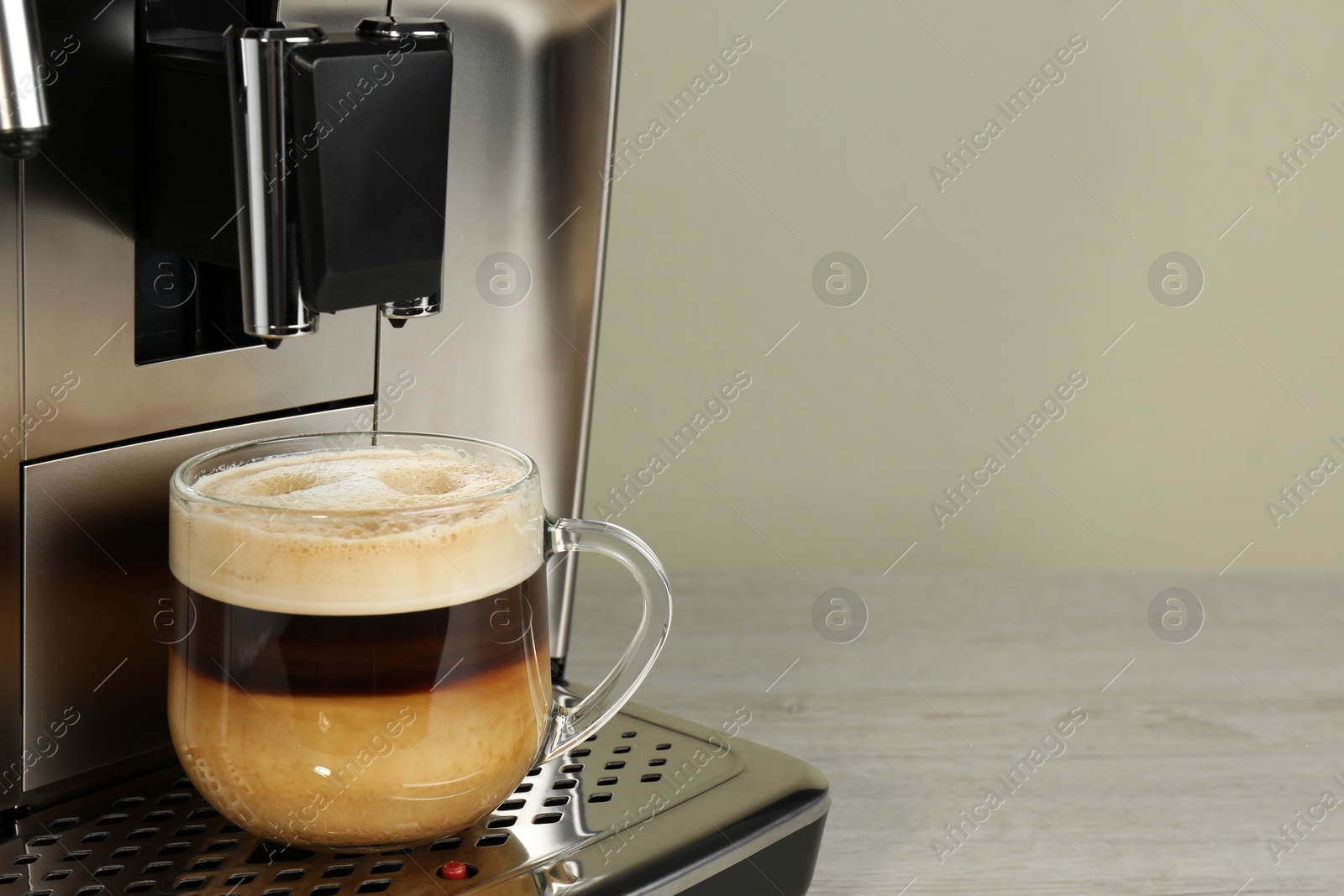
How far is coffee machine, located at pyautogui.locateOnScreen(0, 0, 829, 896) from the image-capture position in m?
0.38

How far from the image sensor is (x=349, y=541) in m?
0.40

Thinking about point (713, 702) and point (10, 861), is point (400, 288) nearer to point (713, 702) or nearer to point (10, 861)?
point (10, 861)

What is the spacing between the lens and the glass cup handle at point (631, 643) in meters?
0.46

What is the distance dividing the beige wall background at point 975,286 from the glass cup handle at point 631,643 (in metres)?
0.52

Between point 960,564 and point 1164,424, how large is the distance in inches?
7.4

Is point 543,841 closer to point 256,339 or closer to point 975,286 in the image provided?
point 256,339

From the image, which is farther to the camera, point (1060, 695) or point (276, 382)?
point (1060, 695)

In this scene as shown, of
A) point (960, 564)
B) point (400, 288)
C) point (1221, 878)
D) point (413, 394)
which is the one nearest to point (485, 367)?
point (413, 394)

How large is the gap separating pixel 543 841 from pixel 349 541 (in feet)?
0.42

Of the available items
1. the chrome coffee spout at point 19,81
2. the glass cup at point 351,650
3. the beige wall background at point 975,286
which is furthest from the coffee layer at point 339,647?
the beige wall background at point 975,286

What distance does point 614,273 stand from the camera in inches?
38.4

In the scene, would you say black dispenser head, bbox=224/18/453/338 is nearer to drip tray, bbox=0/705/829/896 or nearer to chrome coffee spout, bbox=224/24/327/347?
chrome coffee spout, bbox=224/24/327/347

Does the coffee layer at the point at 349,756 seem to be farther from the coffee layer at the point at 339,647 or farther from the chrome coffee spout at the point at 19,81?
the chrome coffee spout at the point at 19,81

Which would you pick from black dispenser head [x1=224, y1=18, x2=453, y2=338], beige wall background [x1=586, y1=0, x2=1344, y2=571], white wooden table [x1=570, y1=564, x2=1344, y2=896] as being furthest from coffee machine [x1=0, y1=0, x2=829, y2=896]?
beige wall background [x1=586, y1=0, x2=1344, y2=571]
